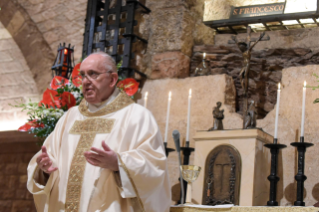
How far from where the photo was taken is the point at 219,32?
546 cm

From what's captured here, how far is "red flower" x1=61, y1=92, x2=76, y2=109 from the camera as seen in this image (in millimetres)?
4137

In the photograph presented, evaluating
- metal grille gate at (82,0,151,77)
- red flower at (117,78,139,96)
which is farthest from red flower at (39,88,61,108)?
metal grille gate at (82,0,151,77)

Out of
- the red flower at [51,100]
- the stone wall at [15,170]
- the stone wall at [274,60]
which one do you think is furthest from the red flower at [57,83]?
the stone wall at [274,60]

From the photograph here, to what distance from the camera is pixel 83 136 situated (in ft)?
10.0

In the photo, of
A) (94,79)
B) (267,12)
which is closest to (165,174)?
(94,79)

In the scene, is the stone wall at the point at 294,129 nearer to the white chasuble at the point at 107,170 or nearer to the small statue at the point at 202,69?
the small statue at the point at 202,69

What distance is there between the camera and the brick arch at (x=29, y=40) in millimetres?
5902

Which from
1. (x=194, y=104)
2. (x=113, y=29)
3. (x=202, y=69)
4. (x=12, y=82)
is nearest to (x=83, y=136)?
(x=194, y=104)

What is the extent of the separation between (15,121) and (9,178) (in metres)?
0.83

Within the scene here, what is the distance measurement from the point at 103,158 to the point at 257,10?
313 centimetres

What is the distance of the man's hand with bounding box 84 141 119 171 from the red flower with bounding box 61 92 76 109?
1.63 meters

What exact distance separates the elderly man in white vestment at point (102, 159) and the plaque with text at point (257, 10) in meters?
2.42

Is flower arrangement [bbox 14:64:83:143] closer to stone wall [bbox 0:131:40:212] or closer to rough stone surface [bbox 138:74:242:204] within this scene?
rough stone surface [bbox 138:74:242:204]

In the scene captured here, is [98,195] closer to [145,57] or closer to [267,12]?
[145,57]
